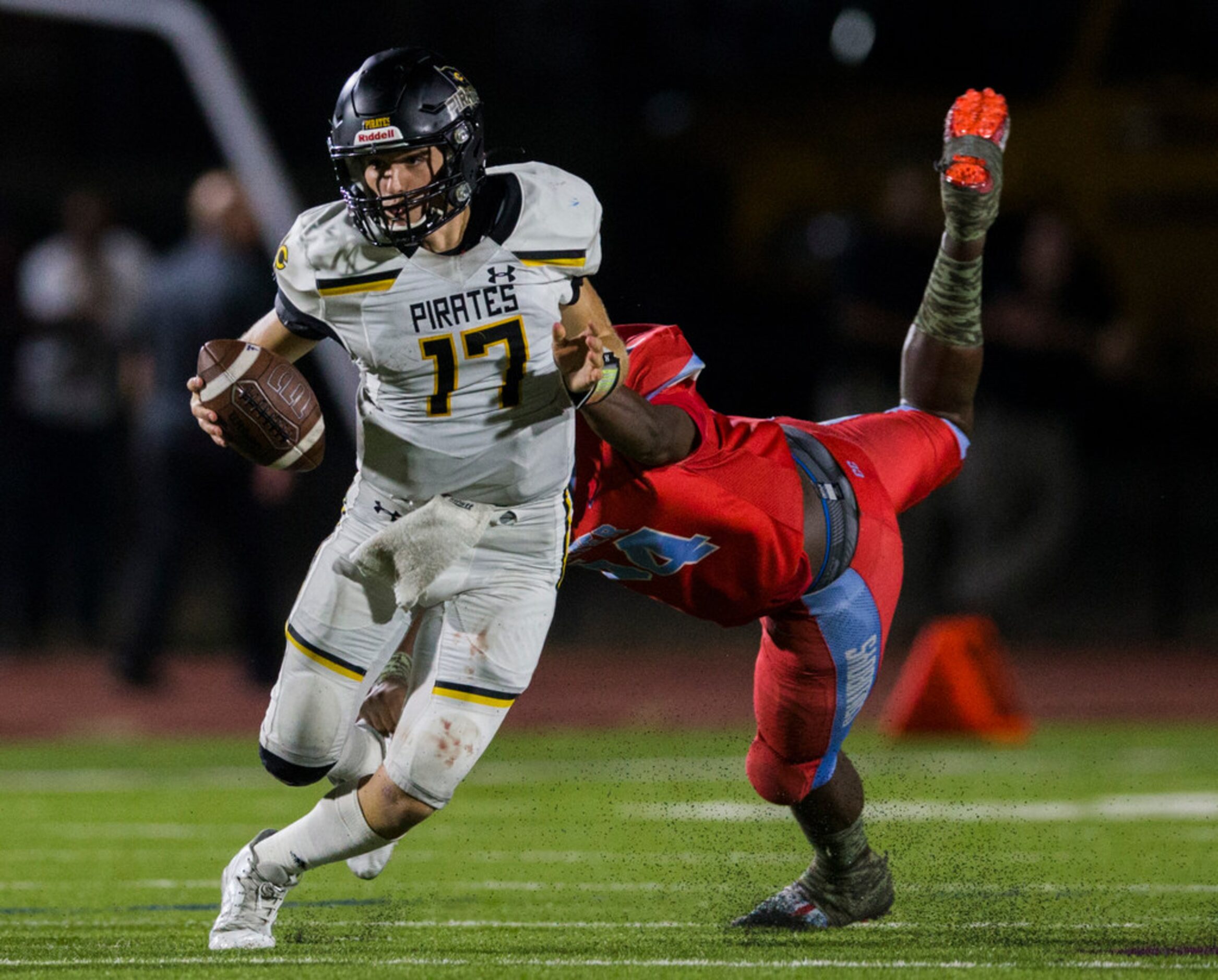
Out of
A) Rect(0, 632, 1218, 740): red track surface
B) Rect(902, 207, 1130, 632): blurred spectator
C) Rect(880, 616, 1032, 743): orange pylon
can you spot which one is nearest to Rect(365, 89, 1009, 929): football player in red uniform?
Rect(880, 616, 1032, 743): orange pylon

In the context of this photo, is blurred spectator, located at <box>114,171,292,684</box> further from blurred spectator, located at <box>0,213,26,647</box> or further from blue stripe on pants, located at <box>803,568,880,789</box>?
blue stripe on pants, located at <box>803,568,880,789</box>

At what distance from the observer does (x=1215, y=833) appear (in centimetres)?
616

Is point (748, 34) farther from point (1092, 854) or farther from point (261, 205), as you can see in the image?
point (1092, 854)

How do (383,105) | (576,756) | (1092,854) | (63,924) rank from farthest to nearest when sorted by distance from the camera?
1. (576,756)
2. (1092,854)
3. (63,924)
4. (383,105)

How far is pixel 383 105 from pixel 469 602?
42.5 inches

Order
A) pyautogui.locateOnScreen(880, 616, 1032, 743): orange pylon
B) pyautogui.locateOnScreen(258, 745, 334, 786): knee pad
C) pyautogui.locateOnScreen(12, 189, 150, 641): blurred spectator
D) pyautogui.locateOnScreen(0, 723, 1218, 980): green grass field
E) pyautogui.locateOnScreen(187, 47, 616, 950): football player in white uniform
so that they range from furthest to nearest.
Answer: pyautogui.locateOnScreen(12, 189, 150, 641): blurred spectator, pyautogui.locateOnScreen(880, 616, 1032, 743): orange pylon, pyautogui.locateOnScreen(258, 745, 334, 786): knee pad, pyautogui.locateOnScreen(187, 47, 616, 950): football player in white uniform, pyautogui.locateOnScreen(0, 723, 1218, 980): green grass field

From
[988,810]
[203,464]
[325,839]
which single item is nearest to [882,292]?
[203,464]

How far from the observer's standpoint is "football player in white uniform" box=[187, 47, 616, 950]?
14.2 ft

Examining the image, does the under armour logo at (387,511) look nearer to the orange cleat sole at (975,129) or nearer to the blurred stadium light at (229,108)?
the orange cleat sole at (975,129)

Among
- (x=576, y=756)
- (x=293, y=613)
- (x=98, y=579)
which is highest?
(x=293, y=613)

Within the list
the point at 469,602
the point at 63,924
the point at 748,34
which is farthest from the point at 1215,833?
the point at 748,34

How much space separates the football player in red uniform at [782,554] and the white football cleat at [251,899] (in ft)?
1.85

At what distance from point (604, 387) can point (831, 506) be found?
88 cm

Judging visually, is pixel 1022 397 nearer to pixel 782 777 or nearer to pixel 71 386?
pixel 71 386
